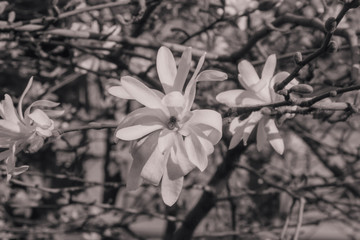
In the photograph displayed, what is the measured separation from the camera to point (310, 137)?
2.36 metres

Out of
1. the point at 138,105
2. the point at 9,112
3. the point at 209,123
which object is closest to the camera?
the point at 209,123

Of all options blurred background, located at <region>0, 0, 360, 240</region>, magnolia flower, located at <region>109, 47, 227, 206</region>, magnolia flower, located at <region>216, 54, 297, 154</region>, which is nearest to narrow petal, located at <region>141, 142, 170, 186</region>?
magnolia flower, located at <region>109, 47, 227, 206</region>

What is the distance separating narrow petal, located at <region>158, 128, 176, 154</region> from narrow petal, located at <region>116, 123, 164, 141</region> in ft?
0.07

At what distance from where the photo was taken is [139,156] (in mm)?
983

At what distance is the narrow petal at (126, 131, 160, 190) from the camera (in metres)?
0.98

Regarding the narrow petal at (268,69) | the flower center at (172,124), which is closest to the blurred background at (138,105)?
the narrow petal at (268,69)

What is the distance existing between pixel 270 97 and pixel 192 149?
0.92ft

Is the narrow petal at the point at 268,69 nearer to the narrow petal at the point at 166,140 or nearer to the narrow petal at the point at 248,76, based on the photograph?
the narrow petal at the point at 248,76

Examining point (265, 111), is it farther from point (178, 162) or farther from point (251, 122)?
point (178, 162)

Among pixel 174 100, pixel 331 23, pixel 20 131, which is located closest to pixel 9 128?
pixel 20 131

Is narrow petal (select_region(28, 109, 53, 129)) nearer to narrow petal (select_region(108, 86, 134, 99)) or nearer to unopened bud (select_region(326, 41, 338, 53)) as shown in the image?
narrow petal (select_region(108, 86, 134, 99))

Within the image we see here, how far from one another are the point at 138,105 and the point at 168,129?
71.9 inches

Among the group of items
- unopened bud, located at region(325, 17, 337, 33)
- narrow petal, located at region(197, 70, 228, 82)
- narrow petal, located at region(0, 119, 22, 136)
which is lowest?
narrow petal, located at region(0, 119, 22, 136)

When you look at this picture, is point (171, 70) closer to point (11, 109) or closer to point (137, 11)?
point (11, 109)
